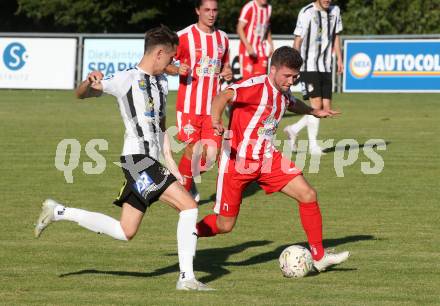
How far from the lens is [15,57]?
97.0ft

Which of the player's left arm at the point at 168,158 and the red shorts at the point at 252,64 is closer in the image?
the player's left arm at the point at 168,158

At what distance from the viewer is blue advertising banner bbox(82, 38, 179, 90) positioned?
28984 millimetres

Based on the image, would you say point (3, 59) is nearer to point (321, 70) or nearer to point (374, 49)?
point (374, 49)

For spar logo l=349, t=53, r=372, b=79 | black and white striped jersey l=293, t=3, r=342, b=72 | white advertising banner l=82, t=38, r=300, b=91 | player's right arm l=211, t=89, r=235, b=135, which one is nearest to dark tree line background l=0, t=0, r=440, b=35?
spar logo l=349, t=53, r=372, b=79

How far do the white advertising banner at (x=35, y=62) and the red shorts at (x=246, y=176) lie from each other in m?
20.8

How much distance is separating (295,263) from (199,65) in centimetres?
414

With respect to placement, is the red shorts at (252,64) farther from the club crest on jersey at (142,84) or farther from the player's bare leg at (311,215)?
the club crest on jersey at (142,84)

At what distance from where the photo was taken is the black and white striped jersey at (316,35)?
1628 centimetres

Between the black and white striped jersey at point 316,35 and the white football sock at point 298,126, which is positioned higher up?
the black and white striped jersey at point 316,35

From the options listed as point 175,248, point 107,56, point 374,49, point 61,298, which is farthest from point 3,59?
point 61,298

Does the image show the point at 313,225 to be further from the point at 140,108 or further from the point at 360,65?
the point at 360,65

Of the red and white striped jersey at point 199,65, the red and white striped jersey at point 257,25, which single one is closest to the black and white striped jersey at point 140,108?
the red and white striped jersey at point 199,65

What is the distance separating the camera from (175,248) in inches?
398

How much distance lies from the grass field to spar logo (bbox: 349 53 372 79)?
31.7ft
